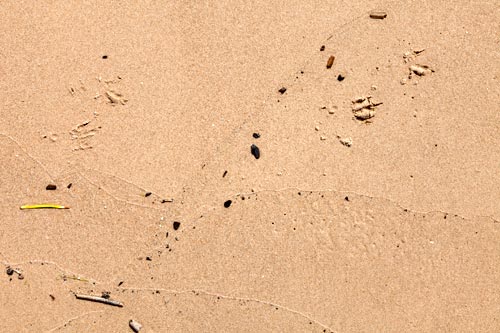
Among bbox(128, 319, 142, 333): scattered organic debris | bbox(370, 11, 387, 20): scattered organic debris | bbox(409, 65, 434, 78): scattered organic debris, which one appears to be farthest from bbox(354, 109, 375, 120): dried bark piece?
bbox(128, 319, 142, 333): scattered organic debris

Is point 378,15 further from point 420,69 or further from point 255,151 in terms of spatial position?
point 255,151

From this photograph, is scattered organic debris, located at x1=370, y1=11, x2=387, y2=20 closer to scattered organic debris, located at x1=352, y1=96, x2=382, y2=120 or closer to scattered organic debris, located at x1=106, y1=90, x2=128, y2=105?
scattered organic debris, located at x1=352, y1=96, x2=382, y2=120

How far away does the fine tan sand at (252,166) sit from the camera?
3.66m

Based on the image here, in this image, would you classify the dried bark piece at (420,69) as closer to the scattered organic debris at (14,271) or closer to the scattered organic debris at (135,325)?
the scattered organic debris at (135,325)

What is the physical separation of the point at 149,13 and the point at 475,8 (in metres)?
2.23

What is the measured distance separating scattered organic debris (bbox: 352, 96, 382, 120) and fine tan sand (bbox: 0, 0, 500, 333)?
Answer: 0.04 feet

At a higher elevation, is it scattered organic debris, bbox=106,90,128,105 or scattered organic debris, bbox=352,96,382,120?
scattered organic debris, bbox=106,90,128,105

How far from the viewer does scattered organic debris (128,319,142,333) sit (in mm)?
3674

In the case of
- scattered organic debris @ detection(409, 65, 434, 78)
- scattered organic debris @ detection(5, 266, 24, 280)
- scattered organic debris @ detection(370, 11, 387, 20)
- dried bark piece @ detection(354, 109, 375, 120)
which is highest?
scattered organic debris @ detection(370, 11, 387, 20)

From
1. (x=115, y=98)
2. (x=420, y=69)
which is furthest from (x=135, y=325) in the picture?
(x=420, y=69)

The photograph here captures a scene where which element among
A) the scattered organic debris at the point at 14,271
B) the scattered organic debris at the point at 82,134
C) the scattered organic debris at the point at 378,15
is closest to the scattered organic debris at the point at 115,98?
the scattered organic debris at the point at 82,134

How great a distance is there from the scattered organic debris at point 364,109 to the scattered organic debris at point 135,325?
6.66ft

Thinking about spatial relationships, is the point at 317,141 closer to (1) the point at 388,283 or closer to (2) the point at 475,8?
(1) the point at 388,283

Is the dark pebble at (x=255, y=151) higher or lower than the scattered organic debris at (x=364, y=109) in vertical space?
lower
